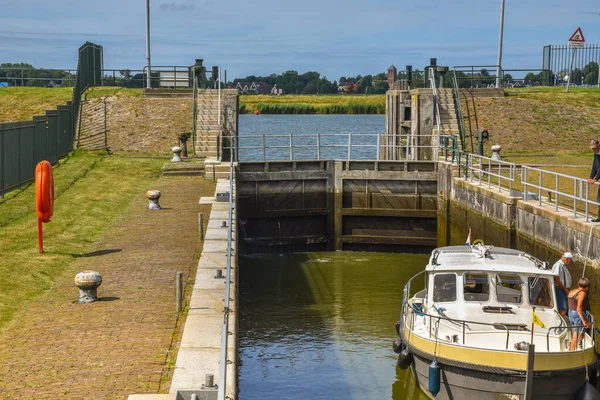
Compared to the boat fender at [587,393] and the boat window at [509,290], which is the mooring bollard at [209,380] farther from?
the boat window at [509,290]

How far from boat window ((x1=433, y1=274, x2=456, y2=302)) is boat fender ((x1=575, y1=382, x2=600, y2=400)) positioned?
3.04 m

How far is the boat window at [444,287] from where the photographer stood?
1741cm

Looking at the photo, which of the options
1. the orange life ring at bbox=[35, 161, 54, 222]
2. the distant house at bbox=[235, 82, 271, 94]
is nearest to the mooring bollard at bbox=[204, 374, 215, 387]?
the orange life ring at bbox=[35, 161, 54, 222]

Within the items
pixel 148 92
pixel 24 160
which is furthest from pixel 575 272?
pixel 148 92

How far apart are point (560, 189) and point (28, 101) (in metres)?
29.3

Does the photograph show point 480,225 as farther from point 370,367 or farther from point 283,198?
point 370,367

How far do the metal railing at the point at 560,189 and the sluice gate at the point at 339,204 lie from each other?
431cm

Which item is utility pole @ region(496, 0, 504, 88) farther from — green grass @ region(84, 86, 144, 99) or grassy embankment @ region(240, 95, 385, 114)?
grassy embankment @ region(240, 95, 385, 114)

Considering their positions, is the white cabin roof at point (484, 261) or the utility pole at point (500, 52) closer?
the white cabin roof at point (484, 261)

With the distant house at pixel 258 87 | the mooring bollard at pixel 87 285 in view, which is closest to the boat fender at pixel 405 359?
the mooring bollard at pixel 87 285

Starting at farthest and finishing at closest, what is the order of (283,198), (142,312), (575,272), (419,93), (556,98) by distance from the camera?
1. (556,98)
2. (419,93)
3. (283,198)
4. (575,272)
5. (142,312)

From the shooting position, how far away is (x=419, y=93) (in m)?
41.0

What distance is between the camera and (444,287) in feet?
57.5

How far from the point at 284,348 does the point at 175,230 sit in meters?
4.27
